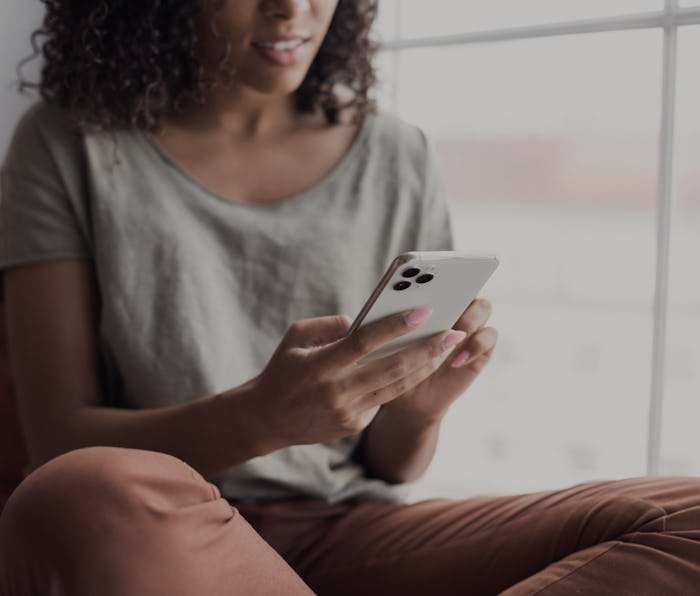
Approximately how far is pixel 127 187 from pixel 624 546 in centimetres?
78

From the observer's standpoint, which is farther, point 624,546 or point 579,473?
point 579,473

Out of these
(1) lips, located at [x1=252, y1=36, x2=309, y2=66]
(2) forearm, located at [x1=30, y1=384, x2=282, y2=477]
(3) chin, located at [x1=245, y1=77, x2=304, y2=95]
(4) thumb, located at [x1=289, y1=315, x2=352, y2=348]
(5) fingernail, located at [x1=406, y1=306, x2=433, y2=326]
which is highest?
(1) lips, located at [x1=252, y1=36, x2=309, y2=66]

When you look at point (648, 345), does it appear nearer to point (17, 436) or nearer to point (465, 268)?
point (465, 268)

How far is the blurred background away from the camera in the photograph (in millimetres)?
1595

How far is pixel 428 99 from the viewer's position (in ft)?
6.12

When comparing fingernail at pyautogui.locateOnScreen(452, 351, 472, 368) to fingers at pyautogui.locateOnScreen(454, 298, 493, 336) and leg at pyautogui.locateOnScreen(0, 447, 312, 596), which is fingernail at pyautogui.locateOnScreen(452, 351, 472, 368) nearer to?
fingers at pyautogui.locateOnScreen(454, 298, 493, 336)

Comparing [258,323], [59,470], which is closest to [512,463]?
[258,323]

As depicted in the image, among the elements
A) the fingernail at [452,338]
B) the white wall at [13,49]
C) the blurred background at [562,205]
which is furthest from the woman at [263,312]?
the white wall at [13,49]

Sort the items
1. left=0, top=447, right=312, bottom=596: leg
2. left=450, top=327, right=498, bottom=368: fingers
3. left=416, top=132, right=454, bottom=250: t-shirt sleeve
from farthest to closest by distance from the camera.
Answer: left=416, top=132, right=454, bottom=250: t-shirt sleeve
left=450, top=327, right=498, bottom=368: fingers
left=0, top=447, right=312, bottom=596: leg

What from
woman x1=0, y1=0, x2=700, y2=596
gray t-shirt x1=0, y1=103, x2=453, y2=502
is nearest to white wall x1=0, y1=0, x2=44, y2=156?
woman x1=0, y1=0, x2=700, y2=596

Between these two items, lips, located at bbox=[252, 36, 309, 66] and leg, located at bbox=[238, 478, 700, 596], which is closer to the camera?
leg, located at bbox=[238, 478, 700, 596]

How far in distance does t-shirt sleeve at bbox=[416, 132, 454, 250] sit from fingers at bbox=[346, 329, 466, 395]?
15.5 inches

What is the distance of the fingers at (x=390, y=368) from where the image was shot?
101 centimetres

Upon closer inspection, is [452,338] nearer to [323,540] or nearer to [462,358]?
[462,358]
